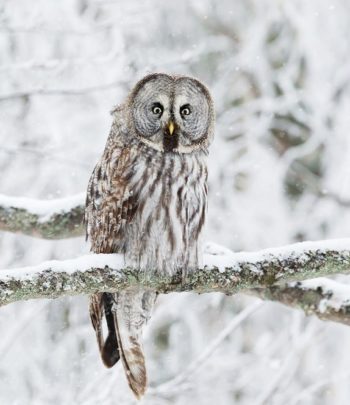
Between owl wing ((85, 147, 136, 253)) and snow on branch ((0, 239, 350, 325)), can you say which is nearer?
snow on branch ((0, 239, 350, 325))

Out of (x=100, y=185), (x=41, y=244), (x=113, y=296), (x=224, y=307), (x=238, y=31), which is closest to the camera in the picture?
(x=100, y=185)

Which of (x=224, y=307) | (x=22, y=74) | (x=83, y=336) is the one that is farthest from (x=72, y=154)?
(x=224, y=307)

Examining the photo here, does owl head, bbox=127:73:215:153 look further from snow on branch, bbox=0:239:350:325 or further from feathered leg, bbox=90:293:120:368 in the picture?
feathered leg, bbox=90:293:120:368

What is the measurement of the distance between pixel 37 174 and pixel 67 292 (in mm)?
3966

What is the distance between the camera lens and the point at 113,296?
3.90 meters

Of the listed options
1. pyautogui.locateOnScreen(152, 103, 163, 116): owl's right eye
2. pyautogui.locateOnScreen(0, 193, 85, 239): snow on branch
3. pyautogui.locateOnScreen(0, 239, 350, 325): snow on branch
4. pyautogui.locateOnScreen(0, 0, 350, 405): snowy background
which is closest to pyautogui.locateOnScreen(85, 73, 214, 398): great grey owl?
pyautogui.locateOnScreen(152, 103, 163, 116): owl's right eye

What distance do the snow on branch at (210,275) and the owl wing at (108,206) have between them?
27 cm

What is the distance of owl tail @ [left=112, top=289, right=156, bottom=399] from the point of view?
12.8 feet

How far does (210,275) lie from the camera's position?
3248mm

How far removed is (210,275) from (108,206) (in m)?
0.60

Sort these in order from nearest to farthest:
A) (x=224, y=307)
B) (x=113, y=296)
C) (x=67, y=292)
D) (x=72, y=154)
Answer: (x=67, y=292) → (x=113, y=296) → (x=72, y=154) → (x=224, y=307)

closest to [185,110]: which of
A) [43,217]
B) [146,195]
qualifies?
[146,195]

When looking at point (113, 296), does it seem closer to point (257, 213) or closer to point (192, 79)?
point (192, 79)

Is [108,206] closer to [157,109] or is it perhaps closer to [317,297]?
[157,109]
